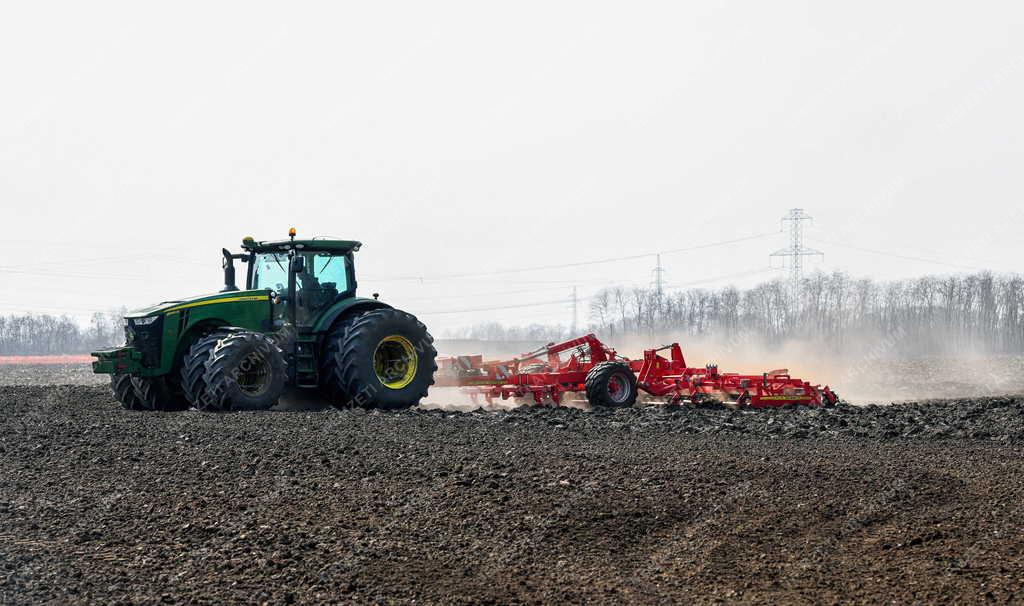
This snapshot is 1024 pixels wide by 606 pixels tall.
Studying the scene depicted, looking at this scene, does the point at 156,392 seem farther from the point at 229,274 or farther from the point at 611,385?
the point at 611,385

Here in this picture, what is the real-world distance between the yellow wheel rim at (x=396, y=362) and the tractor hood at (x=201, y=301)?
71.9 inches

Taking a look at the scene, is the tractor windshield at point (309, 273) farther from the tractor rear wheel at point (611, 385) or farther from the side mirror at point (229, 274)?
the tractor rear wheel at point (611, 385)

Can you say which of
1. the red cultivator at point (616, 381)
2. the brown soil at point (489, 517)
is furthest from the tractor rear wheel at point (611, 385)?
the brown soil at point (489, 517)

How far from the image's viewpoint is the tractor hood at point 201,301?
14062 millimetres

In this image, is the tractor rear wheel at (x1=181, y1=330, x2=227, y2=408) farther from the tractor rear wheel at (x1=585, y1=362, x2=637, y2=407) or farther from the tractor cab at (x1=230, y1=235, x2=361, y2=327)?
the tractor rear wheel at (x1=585, y1=362, x2=637, y2=407)

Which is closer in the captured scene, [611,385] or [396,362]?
[396,362]

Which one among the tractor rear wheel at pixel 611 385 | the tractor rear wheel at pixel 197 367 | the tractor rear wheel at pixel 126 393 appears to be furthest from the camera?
the tractor rear wheel at pixel 611 385

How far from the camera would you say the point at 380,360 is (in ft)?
49.5

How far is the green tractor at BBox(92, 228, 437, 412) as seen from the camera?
527 inches

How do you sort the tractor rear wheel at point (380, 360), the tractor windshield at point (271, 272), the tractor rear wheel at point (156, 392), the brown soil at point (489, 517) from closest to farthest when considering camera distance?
1. the brown soil at point (489, 517)
2. the tractor rear wheel at point (380, 360)
3. the tractor rear wheel at point (156, 392)
4. the tractor windshield at point (271, 272)

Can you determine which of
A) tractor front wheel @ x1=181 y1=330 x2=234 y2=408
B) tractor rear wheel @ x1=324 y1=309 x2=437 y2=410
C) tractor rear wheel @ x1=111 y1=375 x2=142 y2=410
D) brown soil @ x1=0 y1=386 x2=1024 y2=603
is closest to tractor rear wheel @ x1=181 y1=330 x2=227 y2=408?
tractor front wheel @ x1=181 y1=330 x2=234 y2=408

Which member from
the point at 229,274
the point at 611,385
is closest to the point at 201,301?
the point at 229,274

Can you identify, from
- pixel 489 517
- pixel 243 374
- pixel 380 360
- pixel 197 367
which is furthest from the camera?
pixel 380 360

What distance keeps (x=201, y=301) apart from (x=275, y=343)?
46.4 inches
